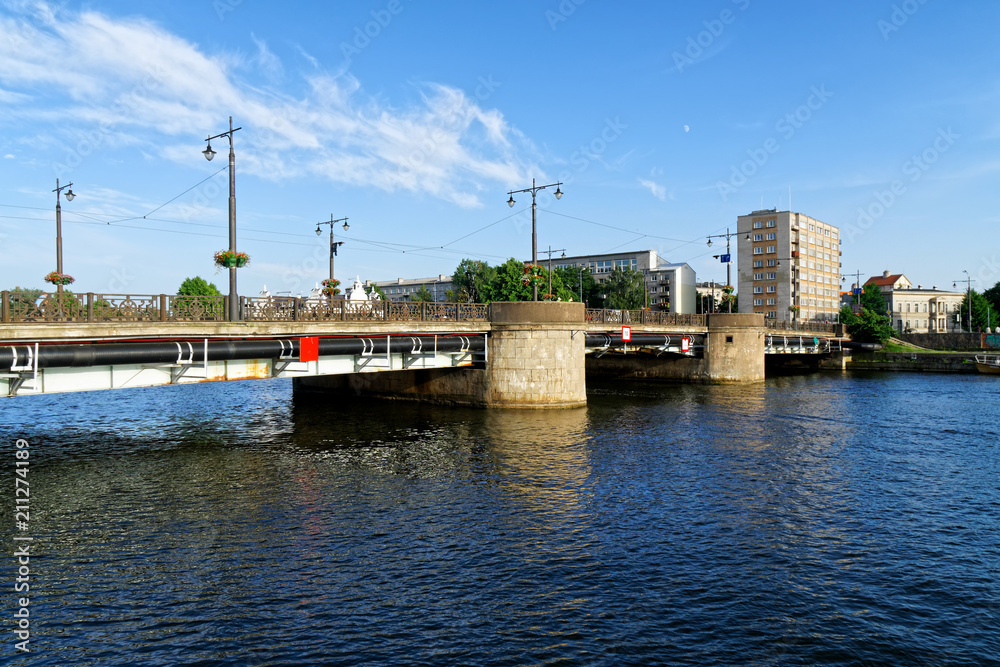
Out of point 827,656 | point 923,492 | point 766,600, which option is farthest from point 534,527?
point 923,492

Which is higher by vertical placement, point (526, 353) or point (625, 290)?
point (625, 290)

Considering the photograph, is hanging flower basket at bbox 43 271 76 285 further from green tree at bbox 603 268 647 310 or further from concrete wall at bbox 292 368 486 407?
green tree at bbox 603 268 647 310

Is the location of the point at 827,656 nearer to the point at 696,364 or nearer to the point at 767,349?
the point at 696,364

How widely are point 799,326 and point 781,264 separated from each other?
55.6 m

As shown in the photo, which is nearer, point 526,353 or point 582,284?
point 526,353

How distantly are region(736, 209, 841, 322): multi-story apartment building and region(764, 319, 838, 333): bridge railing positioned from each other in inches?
1613

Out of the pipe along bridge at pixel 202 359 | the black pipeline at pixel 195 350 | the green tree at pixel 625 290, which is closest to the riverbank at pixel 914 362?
the green tree at pixel 625 290

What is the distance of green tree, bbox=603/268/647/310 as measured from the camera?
11331 cm

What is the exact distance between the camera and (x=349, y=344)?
28.1 meters

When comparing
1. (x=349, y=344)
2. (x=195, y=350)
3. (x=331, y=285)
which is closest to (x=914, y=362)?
(x=331, y=285)

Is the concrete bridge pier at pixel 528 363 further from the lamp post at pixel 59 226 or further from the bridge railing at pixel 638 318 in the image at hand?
the lamp post at pixel 59 226

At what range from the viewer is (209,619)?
1041 cm

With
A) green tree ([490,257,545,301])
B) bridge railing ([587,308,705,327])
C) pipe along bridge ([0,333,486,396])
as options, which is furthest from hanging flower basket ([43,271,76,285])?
green tree ([490,257,545,301])

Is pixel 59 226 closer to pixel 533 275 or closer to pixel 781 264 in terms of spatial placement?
pixel 533 275
